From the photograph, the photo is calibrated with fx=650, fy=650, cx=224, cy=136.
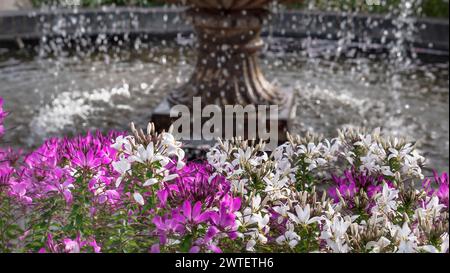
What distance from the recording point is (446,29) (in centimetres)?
1122

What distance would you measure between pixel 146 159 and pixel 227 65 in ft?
13.5

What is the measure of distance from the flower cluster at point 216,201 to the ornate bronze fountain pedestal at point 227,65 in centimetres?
321

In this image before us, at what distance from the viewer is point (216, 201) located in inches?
77.7

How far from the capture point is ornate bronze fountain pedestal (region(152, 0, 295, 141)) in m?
5.76

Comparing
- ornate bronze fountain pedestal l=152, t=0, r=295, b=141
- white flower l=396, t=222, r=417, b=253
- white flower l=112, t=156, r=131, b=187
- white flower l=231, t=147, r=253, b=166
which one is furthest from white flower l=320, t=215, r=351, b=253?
ornate bronze fountain pedestal l=152, t=0, r=295, b=141

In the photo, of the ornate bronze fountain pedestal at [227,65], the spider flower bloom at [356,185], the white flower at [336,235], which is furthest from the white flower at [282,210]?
the ornate bronze fountain pedestal at [227,65]

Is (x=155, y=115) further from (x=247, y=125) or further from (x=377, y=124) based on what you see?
(x=377, y=124)

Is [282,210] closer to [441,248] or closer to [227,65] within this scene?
[441,248]

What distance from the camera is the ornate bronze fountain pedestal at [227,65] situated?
5.76 m

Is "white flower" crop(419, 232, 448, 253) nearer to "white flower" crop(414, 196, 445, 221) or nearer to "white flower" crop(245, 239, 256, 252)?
"white flower" crop(414, 196, 445, 221)

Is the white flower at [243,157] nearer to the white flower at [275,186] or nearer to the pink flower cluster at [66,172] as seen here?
the white flower at [275,186]

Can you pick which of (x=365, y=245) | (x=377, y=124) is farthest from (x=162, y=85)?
(x=365, y=245)

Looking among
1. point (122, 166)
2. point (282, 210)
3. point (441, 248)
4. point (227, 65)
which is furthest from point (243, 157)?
point (227, 65)

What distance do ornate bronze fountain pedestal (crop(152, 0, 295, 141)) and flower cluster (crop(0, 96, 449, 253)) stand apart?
10.5 feet
